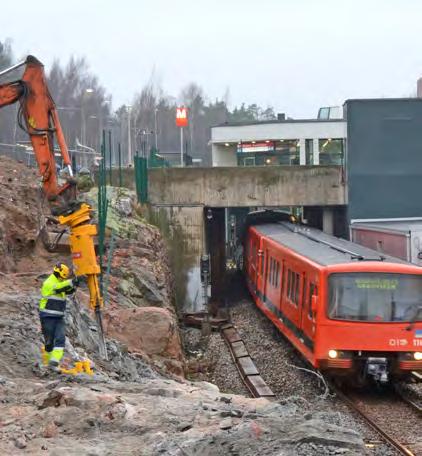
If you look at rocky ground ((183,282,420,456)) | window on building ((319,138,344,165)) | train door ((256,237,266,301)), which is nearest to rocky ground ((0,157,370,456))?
rocky ground ((183,282,420,456))

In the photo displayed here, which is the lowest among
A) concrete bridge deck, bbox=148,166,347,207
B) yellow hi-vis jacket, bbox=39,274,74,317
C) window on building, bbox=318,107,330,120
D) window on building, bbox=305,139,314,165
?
yellow hi-vis jacket, bbox=39,274,74,317

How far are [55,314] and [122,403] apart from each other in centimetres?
279

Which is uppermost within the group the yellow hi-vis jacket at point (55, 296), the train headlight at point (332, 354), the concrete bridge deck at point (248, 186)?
the concrete bridge deck at point (248, 186)

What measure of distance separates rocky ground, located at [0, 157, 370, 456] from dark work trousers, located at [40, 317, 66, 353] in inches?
13.7

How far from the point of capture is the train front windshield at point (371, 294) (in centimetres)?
1474

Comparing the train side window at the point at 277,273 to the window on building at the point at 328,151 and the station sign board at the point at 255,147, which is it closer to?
the station sign board at the point at 255,147

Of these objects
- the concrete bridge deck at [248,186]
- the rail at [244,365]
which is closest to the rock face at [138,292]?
the rail at [244,365]

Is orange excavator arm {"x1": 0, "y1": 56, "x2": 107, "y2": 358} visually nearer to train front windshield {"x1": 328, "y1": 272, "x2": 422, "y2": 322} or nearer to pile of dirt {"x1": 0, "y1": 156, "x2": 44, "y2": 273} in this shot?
train front windshield {"x1": 328, "y1": 272, "x2": 422, "y2": 322}

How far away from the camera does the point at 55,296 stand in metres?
11.7

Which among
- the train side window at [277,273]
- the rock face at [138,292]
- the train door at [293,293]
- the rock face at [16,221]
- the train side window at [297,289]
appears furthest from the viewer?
the train side window at [277,273]

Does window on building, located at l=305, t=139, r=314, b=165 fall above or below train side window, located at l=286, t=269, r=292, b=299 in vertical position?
above

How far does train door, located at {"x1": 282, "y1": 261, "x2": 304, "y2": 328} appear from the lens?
17078mm

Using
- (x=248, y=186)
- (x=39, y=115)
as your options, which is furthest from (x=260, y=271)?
(x=39, y=115)

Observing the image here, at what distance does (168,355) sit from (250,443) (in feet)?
29.2
